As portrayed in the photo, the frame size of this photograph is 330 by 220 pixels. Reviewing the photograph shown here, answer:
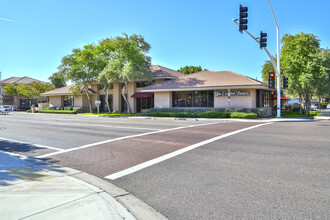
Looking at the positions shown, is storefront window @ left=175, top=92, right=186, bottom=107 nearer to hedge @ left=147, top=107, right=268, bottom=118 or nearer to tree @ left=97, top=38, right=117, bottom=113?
hedge @ left=147, top=107, right=268, bottom=118

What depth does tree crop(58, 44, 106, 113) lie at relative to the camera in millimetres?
35219

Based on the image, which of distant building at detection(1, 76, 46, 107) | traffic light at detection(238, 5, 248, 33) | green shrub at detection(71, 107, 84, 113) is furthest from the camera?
distant building at detection(1, 76, 46, 107)

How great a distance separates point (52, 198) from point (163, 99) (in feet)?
91.7

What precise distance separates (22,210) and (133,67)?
92.0 feet

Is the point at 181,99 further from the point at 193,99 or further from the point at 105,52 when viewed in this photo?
the point at 105,52

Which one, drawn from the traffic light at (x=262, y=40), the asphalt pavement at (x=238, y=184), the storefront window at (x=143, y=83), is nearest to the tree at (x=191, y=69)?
the storefront window at (x=143, y=83)

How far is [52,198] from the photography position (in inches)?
156

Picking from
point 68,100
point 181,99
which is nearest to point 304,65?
point 181,99

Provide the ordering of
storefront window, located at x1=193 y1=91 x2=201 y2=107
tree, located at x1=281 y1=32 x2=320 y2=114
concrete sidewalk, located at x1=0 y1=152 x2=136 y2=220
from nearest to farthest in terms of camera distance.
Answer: concrete sidewalk, located at x1=0 y1=152 x2=136 y2=220 < tree, located at x1=281 y1=32 x2=320 y2=114 < storefront window, located at x1=193 y1=91 x2=201 y2=107

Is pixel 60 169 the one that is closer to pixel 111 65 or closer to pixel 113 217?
pixel 113 217

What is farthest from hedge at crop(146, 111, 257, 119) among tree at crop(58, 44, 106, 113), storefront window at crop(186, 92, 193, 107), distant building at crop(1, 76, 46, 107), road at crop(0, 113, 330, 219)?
distant building at crop(1, 76, 46, 107)

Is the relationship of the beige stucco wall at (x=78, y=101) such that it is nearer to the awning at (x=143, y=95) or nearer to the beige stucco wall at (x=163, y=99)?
the awning at (x=143, y=95)

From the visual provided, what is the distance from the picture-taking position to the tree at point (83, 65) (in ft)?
116

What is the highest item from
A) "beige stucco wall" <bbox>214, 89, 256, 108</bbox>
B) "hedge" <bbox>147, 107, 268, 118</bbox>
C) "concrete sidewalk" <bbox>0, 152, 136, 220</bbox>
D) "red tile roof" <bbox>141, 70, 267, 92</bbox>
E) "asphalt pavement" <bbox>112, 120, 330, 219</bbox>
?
"red tile roof" <bbox>141, 70, 267, 92</bbox>
